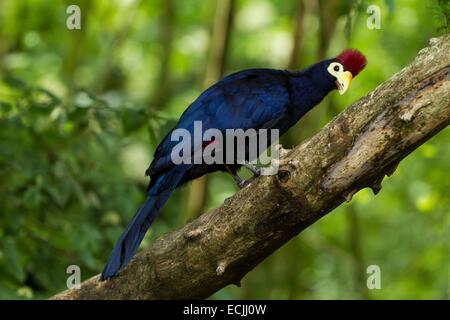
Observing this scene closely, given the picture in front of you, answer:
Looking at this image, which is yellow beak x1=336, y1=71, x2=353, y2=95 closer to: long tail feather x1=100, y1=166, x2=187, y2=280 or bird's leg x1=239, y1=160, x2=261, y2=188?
bird's leg x1=239, y1=160, x2=261, y2=188

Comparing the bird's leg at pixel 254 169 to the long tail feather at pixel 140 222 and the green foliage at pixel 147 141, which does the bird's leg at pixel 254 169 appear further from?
the green foliage at pixel 147 141

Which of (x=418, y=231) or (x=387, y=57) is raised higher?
(x=387, y=57)

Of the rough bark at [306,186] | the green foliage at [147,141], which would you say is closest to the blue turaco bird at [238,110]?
the rough bark at [306,186]

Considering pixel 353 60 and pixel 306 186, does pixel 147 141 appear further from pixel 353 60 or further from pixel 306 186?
pixel 306 186

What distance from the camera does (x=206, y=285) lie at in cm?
309

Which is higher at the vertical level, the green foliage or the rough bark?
the green foliage

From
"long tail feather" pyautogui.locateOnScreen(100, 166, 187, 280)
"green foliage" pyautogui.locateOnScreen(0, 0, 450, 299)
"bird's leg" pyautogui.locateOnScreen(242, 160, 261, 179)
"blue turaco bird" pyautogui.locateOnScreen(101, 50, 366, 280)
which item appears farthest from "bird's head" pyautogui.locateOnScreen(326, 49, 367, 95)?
"long tail feather" pyautogui.locateOnScreen(100, 166, 187, 280)

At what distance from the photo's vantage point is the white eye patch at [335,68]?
12.5 feet

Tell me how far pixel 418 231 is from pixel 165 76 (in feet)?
9.36

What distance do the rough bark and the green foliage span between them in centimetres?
43

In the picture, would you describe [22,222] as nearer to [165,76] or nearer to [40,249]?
[40,249]

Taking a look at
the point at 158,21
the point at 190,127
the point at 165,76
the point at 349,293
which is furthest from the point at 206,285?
the point at 158,21

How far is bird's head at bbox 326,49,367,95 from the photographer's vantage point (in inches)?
145

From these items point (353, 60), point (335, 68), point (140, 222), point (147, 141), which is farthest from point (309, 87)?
point (147, 141)
